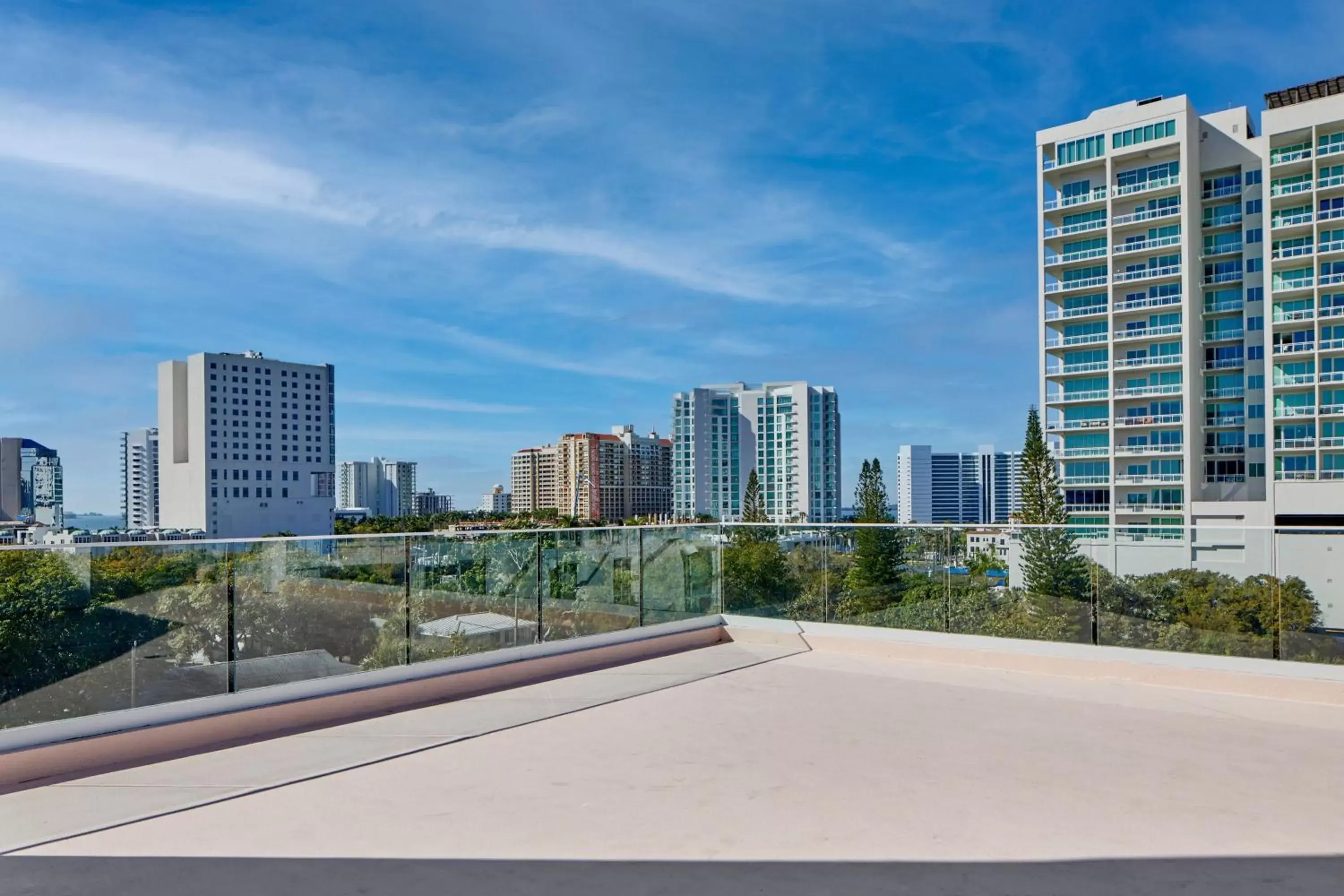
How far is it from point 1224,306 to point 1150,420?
670cm

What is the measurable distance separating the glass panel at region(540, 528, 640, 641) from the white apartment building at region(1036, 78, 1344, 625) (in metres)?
37.7

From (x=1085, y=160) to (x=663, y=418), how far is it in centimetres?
7668

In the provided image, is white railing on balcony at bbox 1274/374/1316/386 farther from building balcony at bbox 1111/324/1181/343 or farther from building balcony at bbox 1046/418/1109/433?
building balcony at bbox 1046/418/1109/433

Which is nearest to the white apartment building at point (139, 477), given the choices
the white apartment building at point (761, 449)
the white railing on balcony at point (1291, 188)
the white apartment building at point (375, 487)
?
the white apartment building at point (375, 487)

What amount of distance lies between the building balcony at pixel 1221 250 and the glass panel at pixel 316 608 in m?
48.2

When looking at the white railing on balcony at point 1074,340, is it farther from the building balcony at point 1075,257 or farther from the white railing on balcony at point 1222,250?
the white railing on balcony at point 1222,250

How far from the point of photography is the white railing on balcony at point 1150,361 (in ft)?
137

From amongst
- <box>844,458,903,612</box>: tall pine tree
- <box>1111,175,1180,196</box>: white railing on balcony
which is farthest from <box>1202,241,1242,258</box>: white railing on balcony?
<box>844,458,903,612</box>: tall pine tree

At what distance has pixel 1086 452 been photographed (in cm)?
4406

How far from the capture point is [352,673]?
15.0 feet

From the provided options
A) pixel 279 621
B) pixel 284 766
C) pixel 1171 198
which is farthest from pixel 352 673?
pixel 1171 198

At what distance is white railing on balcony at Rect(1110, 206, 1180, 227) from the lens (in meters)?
41.8

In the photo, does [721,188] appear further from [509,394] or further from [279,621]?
[509,394]

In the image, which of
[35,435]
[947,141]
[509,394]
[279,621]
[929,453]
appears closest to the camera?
[279,621]
